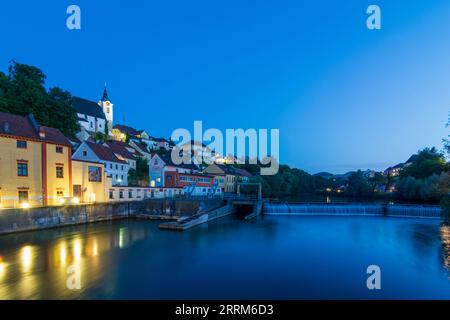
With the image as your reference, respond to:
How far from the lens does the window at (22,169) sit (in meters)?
20.5

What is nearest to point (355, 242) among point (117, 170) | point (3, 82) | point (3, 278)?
point (3, 278)

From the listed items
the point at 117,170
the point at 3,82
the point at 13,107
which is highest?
the point at 3,82

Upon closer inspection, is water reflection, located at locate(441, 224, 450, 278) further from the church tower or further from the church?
the church tower

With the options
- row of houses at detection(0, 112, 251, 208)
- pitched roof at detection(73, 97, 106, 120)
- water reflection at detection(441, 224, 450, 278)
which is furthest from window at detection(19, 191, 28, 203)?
pitched roof at detection(73, 97, 106, 120)

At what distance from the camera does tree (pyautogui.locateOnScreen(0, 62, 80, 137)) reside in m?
30.1

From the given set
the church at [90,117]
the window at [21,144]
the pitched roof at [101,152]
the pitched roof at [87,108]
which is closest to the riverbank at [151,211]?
the window at [21,144]

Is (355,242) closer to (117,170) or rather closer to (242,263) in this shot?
(242,263)

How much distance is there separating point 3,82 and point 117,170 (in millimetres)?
18636

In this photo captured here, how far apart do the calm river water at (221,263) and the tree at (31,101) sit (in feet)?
64.0

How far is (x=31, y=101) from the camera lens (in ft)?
104

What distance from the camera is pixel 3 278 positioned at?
11.3m

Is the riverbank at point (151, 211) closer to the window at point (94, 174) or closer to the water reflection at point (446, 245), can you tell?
the water reflection at point (446, 245)

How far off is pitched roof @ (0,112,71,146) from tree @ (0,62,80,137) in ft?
27.3
